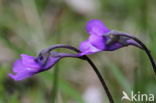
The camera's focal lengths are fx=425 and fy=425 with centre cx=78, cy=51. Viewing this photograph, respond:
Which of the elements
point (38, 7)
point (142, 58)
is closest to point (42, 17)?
point (38, 7)

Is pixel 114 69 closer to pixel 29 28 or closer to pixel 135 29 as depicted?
pixel 135 29

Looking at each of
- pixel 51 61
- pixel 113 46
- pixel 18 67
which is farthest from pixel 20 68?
pixel 113 46

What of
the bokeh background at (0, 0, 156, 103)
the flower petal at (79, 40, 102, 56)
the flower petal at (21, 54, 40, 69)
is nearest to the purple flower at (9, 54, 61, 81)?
the flower petal at (21, 54, 40, 69)

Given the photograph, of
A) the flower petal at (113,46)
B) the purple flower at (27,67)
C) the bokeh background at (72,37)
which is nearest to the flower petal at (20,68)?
the purple flower at (27,67)

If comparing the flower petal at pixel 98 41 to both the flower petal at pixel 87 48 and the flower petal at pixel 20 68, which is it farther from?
the flower petal at pixel 20 68

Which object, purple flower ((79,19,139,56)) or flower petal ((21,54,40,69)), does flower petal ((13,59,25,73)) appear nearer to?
flower petal ((21,54,40,69))
